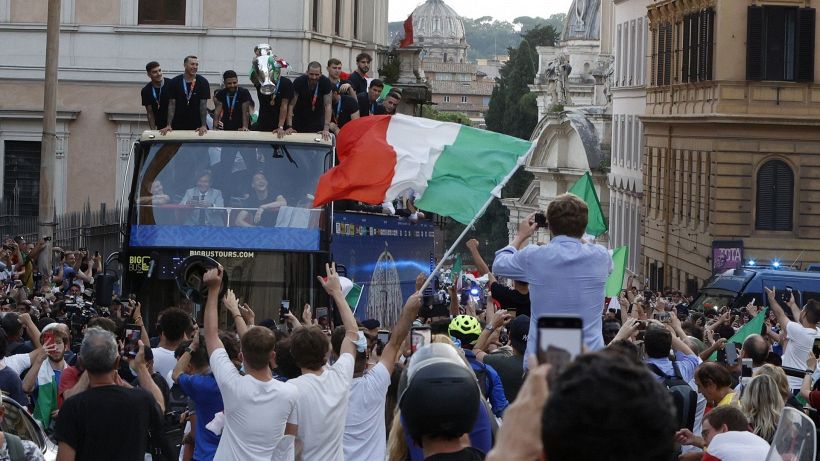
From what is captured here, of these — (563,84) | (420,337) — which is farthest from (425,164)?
(563,84)

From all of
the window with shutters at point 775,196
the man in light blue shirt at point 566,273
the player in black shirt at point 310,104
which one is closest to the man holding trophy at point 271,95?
the player in black shirt at point 310,104

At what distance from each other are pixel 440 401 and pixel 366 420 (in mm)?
3008

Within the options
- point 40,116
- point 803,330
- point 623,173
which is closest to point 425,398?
point 803,330

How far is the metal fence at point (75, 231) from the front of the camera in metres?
29.2

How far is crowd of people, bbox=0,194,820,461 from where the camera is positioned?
152 inches

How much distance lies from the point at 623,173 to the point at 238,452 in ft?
201

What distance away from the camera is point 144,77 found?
3794cm

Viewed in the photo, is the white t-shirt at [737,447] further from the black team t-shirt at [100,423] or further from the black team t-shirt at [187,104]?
the black team t-shirt at [187,104]

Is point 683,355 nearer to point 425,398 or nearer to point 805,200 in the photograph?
point 425,398

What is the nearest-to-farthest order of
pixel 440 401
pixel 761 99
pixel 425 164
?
pixel 440 401 → pixel 425 164 → pixel 761 99

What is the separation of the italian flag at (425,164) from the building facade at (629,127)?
4436 centimetres

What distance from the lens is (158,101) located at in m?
21.1

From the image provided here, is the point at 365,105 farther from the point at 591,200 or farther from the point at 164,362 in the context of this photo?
the point at 164,362

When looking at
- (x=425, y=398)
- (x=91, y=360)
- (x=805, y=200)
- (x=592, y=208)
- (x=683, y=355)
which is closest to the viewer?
(x=425, y=398)
